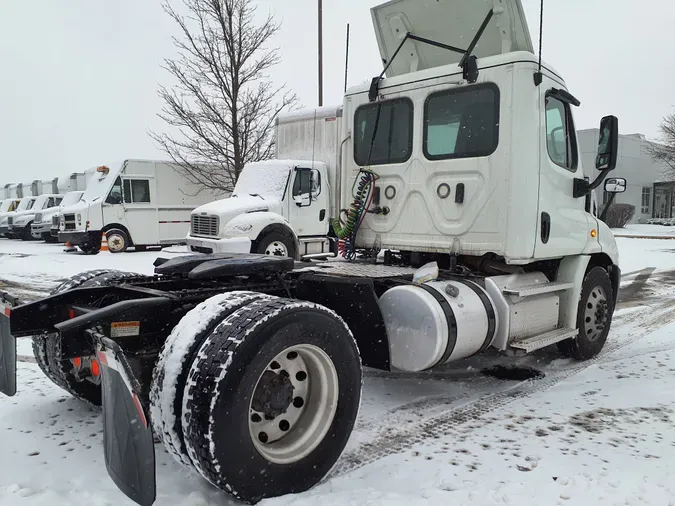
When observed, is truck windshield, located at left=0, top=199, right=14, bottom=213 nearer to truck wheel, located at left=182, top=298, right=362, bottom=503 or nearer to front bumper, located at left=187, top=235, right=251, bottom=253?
front bumper, located at left=187, top=235, right=251, bottom=253

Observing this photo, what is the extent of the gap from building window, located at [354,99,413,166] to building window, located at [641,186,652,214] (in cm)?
4681

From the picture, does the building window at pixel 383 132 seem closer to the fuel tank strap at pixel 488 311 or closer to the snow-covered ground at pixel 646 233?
the fuel tank strap at pixel 488 311

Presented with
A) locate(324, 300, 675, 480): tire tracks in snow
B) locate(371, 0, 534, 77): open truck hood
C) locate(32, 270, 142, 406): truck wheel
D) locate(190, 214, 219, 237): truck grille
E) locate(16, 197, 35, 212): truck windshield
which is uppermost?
locate(371, 0, 534, 77): open truck hood

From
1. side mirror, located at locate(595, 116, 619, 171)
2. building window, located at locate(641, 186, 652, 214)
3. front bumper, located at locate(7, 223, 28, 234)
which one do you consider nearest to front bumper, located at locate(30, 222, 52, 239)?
front bumper, located at locate(7, 223, 28, 234)

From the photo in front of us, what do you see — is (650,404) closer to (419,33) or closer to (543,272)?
(543,272)

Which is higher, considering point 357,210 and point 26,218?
point 357,210

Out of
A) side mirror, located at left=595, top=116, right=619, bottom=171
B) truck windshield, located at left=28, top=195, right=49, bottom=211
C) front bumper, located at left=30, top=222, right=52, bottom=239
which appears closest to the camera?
side mirror, located at left=595, top=116, right=619, bottom=171

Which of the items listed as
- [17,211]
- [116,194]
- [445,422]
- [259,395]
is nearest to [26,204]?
[17,211]

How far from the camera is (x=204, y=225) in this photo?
38.6 feet

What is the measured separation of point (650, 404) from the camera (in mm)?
4312

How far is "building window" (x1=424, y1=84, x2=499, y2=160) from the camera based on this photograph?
465 centimetres

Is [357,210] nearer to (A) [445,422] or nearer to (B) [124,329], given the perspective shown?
(A) [445,422]

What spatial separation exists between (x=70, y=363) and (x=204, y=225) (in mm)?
8079

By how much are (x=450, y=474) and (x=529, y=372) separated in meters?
2.43
